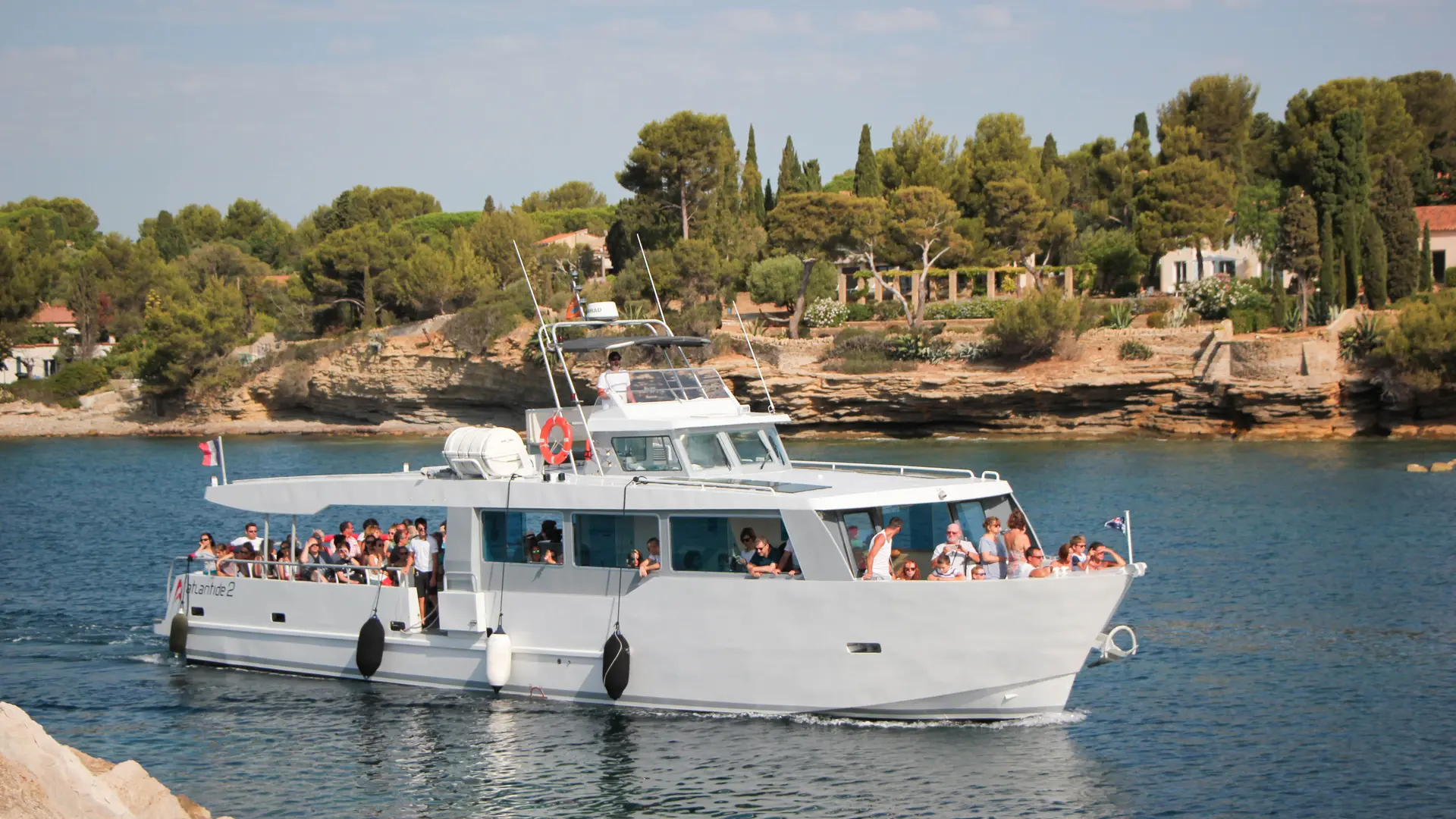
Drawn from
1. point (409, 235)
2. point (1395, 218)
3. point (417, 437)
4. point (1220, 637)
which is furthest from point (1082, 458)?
point (409, 235)

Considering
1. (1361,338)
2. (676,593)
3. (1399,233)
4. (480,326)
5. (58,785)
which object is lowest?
(58,785)

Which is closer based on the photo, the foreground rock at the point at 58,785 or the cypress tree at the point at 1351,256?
the foreground rock at the point at 58,785

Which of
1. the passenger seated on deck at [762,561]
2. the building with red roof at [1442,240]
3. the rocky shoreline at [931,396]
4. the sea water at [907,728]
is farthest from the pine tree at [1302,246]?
the passenger seated on deck at [762,561]

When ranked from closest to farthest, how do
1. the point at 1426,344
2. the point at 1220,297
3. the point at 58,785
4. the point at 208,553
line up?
the point at 58,785 < the point at 208,553 < the point at 1426,344 < the point at 1220,297

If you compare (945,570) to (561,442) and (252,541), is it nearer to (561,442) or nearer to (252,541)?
(561,442)

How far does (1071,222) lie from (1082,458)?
81.6 ft

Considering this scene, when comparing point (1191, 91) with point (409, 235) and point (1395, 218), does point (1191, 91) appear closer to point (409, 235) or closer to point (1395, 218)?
point (1395, 218)

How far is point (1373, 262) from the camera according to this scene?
188ft

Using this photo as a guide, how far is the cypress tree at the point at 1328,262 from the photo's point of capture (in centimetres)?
5638

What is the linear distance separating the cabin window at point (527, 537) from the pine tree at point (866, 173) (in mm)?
60570

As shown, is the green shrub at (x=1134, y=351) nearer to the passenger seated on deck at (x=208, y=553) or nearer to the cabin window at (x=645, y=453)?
the cabin window at (x=645, y=453)

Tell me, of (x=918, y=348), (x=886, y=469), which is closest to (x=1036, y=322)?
(x=918, y=348)

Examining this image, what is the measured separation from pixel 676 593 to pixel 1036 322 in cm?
4208

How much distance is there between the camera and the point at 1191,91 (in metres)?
79.2
